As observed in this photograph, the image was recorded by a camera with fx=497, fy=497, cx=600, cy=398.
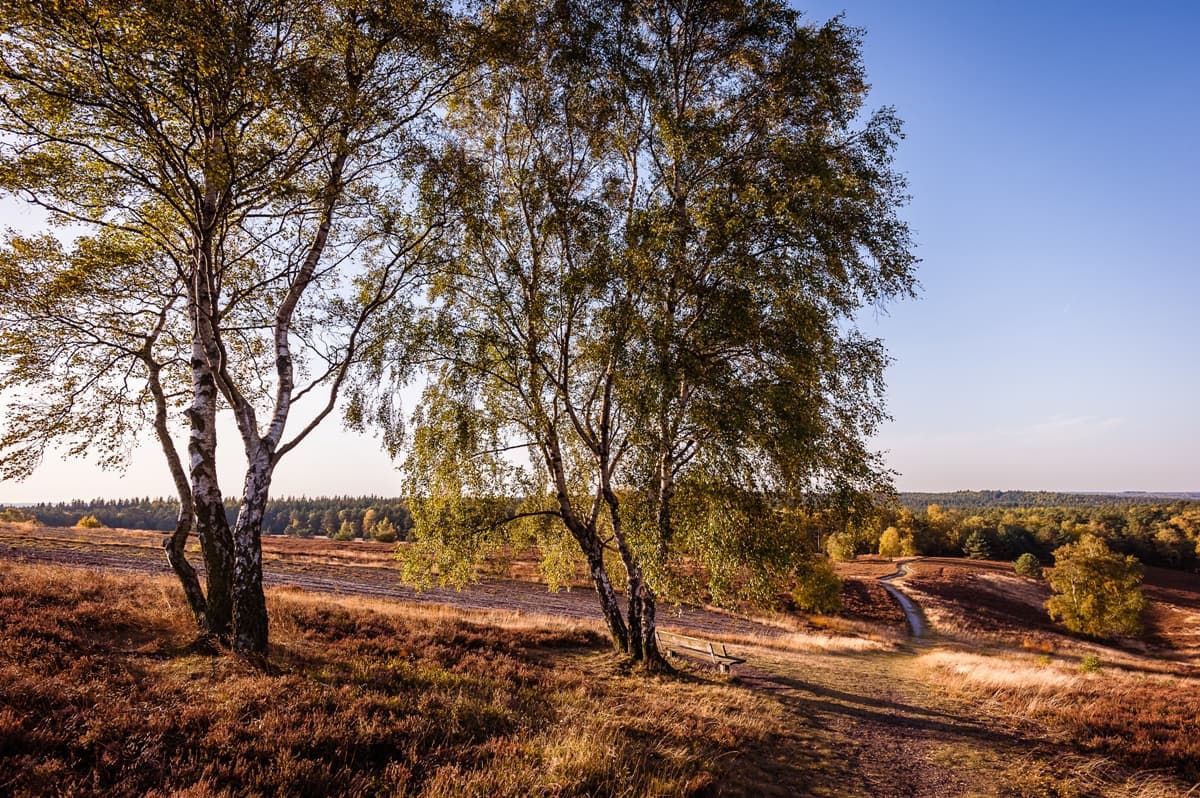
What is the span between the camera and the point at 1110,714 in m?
11.9

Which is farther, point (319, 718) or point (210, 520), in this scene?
point (210, 520)

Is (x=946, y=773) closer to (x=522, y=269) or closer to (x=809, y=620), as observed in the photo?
(x=522, y=269)

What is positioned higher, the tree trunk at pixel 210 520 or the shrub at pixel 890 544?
the tree trunk at pixel 210 520

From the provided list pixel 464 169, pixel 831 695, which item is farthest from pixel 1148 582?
pixel 464 169

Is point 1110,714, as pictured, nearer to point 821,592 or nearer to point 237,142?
point 237,142

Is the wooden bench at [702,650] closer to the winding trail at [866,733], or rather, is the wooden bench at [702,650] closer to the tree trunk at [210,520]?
the winding trail at [866,733]

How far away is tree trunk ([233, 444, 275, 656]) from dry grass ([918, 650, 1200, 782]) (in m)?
16.5

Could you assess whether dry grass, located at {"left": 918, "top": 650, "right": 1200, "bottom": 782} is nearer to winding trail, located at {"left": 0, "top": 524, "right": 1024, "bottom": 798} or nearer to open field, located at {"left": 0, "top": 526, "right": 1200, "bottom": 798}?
open field, located at {"left": 0, "top": 526, "right": 1200, "bottom": 798}

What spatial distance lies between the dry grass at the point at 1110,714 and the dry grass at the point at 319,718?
6.48 m

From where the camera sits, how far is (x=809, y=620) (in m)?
41.8

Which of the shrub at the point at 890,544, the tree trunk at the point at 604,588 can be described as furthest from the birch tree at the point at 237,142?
the shrub at the point at 890,544

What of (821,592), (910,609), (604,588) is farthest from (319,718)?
(910,609)

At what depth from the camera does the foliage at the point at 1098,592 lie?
43.8 metres

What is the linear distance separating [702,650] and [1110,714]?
10.3 meters
